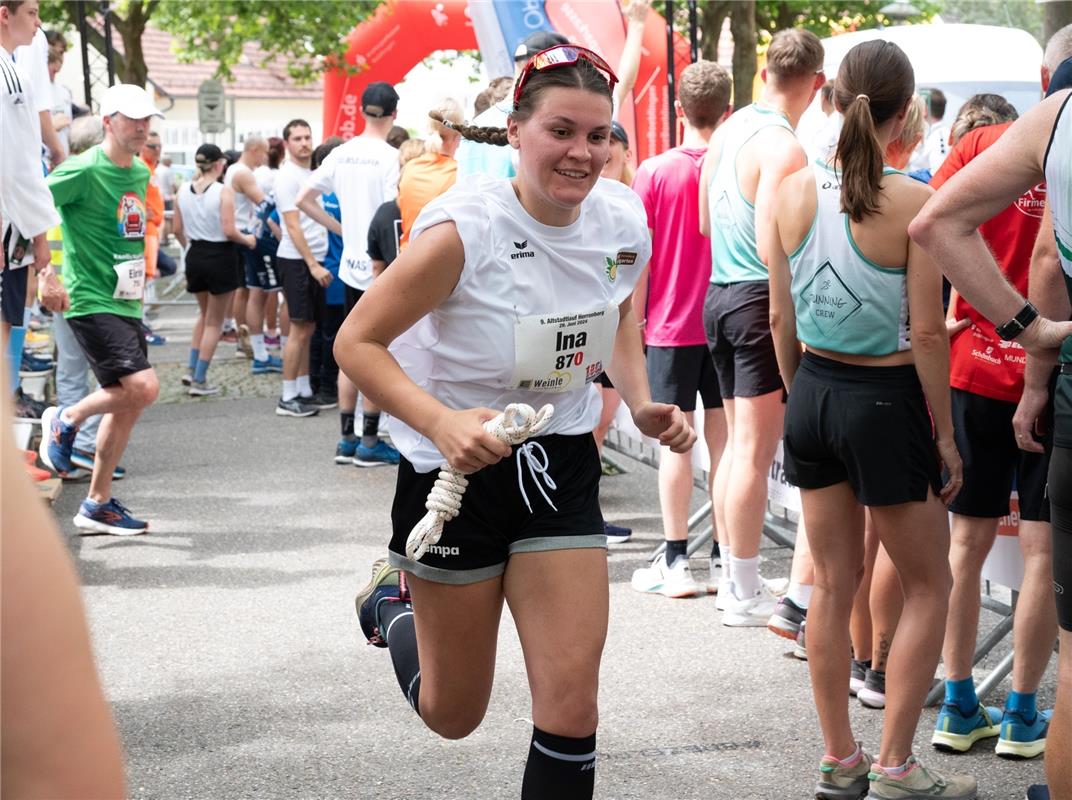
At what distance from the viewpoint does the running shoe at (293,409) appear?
37.1 ft

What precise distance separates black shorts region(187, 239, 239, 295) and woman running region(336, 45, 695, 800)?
32.1ft

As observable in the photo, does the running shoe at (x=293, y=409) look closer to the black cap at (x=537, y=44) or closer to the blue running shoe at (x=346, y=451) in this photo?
the blue running shoe at (x=346, y=451)

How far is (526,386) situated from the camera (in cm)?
321

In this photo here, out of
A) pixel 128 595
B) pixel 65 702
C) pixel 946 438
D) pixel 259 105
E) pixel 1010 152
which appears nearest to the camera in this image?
pixel 65 702

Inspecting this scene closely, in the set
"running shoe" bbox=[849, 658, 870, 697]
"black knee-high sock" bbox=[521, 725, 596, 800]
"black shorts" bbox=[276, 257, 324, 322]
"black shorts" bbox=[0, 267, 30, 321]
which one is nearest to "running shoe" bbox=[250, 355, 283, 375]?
"black shorts" bbox=[276, 257, 324, 322]

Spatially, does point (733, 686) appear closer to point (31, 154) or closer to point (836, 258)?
point (836, 258)

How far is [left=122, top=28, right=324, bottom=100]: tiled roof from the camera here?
45469 millimetres

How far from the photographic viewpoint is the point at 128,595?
6.29m

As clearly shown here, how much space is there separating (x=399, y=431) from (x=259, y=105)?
49.2m

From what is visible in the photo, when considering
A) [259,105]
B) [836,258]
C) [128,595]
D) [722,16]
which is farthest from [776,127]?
[259,105]

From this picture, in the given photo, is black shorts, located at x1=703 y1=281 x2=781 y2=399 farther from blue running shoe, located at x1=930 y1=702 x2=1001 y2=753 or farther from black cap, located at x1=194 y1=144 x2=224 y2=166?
black cap, located at x1=194 y1=144 x2=224 y2=166

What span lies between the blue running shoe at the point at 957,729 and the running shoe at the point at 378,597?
1.81 meters

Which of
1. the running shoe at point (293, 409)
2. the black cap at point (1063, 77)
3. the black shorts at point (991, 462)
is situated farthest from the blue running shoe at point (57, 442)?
the black cap at point (1063, 77)

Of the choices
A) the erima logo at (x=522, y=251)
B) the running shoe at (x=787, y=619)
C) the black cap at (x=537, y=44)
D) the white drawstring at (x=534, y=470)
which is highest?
the black cap at (x=537, y=44)
